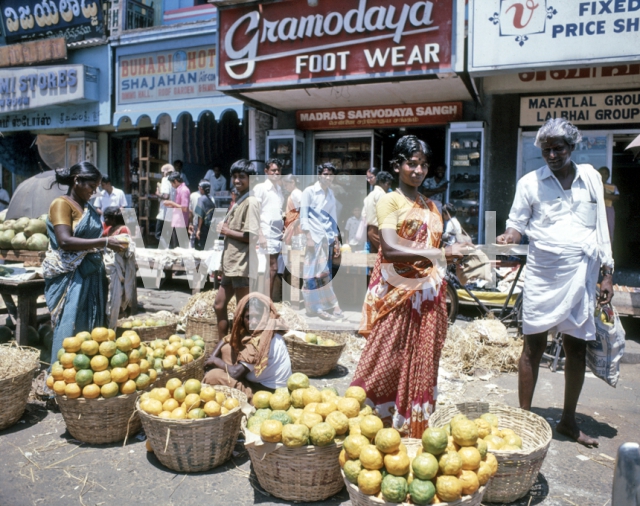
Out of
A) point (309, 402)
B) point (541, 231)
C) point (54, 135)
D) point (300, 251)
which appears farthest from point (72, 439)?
point (54, 135)

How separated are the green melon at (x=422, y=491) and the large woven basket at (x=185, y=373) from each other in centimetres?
205

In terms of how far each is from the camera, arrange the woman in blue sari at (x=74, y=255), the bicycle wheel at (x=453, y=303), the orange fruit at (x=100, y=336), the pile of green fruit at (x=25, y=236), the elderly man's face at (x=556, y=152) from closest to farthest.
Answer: the elderly man's face at (x=556, y=152) < the orange fruit at (x=100, y=336) < the woman in blue sari at (x=74, y=255) < the bicycle wheel at (x=453, y=303) < the pile of green fruit at (x=25, y=236)

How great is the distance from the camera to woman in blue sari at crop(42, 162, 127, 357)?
13.5ft

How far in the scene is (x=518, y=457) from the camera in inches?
108

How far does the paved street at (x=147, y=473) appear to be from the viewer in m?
2.95

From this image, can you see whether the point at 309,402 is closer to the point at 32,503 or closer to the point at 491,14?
the point at 32,503

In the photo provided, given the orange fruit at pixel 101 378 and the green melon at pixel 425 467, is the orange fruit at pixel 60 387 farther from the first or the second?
the green melon at pixel 425 467

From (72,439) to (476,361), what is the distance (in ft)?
12.1

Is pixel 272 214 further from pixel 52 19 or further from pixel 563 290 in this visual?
A: pixel 52 19

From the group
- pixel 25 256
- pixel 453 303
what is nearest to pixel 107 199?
pixel 25 256

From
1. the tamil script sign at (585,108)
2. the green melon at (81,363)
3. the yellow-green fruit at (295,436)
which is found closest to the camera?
the yellow-green fruit at (295,436)

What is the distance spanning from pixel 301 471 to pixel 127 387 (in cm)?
137

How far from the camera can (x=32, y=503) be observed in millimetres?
2908

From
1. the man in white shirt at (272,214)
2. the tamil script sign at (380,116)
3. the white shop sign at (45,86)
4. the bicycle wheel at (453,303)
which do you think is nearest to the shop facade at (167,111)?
the white shop sign at (45,86)
